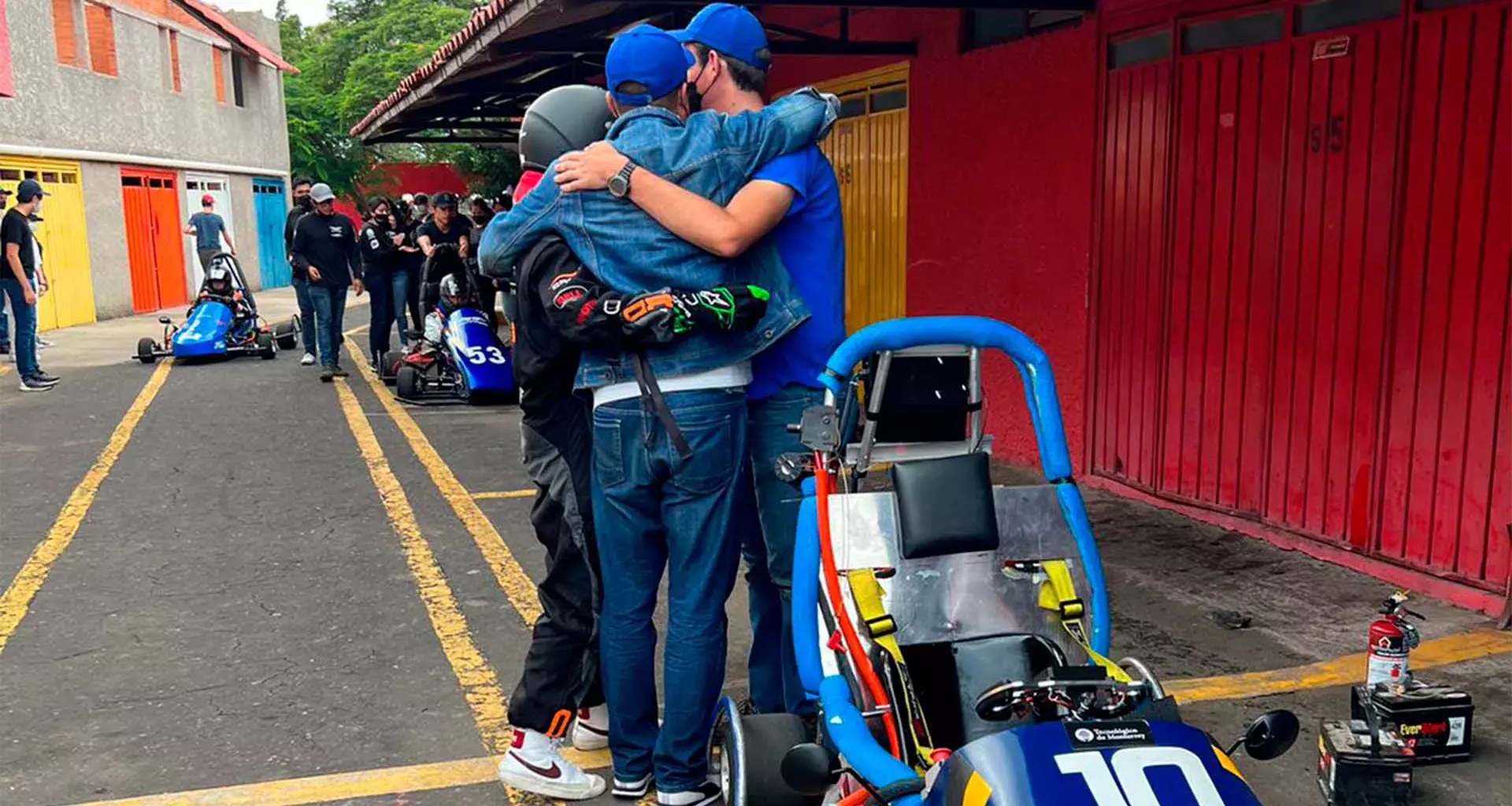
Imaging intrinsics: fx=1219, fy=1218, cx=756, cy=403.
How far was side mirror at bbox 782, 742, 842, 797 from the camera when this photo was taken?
2.61m

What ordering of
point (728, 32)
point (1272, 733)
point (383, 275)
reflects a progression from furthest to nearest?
point (383, 275), point (728, 32), point (1272, 733)

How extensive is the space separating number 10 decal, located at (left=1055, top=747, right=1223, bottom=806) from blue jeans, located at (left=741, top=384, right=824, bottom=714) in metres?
1.24

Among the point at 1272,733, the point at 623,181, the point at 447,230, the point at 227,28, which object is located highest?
the point at 227,28

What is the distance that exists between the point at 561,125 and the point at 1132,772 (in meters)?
2.17

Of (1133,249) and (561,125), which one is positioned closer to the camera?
(561,125)

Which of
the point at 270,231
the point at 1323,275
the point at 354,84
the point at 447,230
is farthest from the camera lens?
the point at 354,84

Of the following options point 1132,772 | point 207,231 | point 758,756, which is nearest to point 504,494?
point 758,756

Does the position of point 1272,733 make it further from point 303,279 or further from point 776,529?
point 303,279

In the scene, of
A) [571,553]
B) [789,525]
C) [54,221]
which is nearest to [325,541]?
[571,553]

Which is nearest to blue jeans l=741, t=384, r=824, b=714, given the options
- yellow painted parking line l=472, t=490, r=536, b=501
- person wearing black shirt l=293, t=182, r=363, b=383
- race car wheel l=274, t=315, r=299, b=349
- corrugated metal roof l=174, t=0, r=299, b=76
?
yellow painted parking line l=472, t=490, r=536, b=501

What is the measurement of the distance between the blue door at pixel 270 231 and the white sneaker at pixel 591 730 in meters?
27.0

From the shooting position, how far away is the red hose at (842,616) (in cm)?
277

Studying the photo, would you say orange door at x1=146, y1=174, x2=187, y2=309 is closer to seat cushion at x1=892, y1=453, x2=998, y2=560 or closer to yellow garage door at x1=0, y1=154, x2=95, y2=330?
yellow garage door at x1=0, y1=154, x2=95, y2=330

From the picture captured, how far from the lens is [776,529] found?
3.42 m
